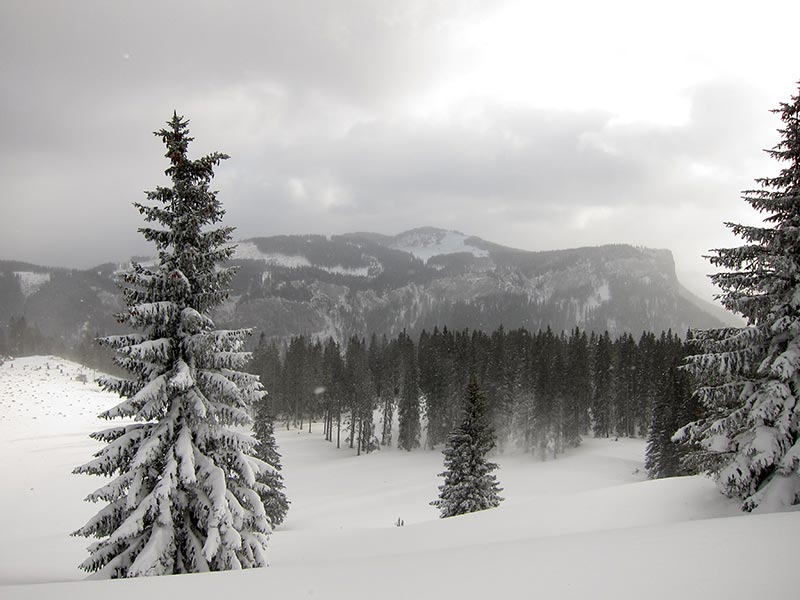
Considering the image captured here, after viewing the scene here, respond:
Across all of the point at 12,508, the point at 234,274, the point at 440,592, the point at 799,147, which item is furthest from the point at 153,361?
the point at 12,508

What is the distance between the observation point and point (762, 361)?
12375mm

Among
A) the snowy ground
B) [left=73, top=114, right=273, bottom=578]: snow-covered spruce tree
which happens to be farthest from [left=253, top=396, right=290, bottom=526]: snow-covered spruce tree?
[left=73, top=114, right=273, bottom=578]: snow-covered spruce tree

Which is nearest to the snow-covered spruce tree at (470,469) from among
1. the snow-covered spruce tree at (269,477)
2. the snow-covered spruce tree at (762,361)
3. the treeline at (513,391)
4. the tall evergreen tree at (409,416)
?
the snow-covered spruce tree at (269,477)

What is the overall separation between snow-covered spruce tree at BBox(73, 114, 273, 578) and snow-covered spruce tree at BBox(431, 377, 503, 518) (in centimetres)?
1485

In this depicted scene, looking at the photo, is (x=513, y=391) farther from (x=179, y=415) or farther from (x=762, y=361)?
(x=179, y=415)

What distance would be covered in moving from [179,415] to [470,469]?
18.2m

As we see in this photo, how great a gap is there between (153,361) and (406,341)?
77.2 m

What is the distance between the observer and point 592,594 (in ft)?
21.1

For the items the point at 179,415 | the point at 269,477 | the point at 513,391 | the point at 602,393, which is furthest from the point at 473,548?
the point at 602,393

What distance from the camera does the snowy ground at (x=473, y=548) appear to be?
6.82 m

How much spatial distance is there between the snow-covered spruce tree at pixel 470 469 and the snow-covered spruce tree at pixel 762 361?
42.3ft

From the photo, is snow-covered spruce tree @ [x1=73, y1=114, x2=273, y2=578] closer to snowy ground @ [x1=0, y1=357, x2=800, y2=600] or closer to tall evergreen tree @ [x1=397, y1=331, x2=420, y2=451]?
snowy ground @ [x1=0, y1=357, x2=800, y2=600]

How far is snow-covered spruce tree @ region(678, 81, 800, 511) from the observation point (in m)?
11.5

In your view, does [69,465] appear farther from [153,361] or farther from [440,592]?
[440,592]
